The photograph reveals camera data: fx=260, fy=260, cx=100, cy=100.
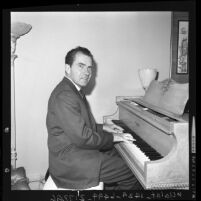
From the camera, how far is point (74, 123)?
1.54 metres

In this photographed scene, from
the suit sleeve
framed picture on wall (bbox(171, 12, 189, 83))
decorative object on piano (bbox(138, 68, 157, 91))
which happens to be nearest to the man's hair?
the suit sleeve

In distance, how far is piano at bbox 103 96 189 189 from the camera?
4.52 ft

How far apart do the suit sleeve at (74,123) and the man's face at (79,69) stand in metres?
0.17

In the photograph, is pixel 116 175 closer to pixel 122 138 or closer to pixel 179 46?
pixel 122 138

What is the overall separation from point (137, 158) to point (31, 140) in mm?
854

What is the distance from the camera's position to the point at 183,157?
1454mm

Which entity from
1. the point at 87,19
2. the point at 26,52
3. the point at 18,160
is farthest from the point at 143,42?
the point at 18,160

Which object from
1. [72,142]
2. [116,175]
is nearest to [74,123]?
[72,142]

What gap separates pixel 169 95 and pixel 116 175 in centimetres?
62

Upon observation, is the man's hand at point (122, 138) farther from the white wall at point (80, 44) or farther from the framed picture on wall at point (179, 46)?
the framed picture on wall at point (179, 46)

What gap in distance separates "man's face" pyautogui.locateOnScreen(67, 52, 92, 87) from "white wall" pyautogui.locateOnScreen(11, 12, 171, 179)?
0.22 meters

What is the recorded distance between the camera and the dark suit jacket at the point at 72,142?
5.12 feet

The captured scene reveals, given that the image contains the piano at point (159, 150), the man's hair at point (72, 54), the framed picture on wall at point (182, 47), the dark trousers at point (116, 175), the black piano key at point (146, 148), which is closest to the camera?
the piano at point (159, 150)

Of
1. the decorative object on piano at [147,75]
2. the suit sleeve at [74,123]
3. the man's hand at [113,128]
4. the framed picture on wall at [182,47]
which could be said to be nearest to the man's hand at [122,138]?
the suit sleeve at [74,123]
